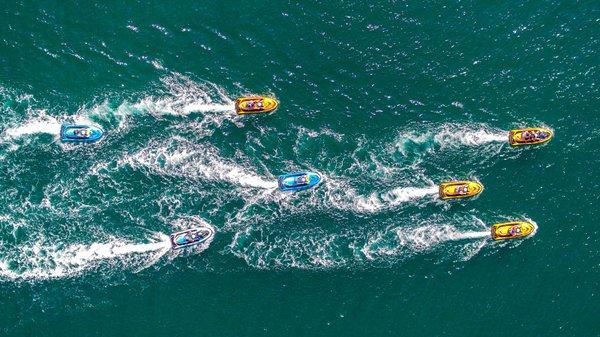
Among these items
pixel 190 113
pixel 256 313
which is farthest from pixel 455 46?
pixel 256 313

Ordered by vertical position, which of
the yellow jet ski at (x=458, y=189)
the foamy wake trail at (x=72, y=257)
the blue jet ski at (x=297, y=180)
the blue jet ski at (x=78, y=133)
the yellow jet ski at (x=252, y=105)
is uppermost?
the yellow jet ski at (x=252, y=105)

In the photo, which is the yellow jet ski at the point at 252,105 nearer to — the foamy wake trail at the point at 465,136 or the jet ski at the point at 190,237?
the jet ski at the point at 190,237

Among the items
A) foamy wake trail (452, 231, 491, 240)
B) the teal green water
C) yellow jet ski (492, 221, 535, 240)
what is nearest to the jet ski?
the teal green water

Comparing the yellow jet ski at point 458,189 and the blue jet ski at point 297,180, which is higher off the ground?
the blue jet ski at point 297,180

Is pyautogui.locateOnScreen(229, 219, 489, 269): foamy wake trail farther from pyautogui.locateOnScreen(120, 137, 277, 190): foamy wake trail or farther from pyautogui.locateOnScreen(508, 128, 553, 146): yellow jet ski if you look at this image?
pyautogui.locateOnScreen(508, 128, 553, 146): yellow jet ski

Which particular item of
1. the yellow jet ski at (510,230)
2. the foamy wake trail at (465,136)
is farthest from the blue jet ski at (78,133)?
the yellow jet ski at (510,230)

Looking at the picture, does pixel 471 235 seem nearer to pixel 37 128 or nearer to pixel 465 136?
pixel 465 136

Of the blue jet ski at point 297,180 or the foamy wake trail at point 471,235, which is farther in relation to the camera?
the foamy wake trail at point 471,235
